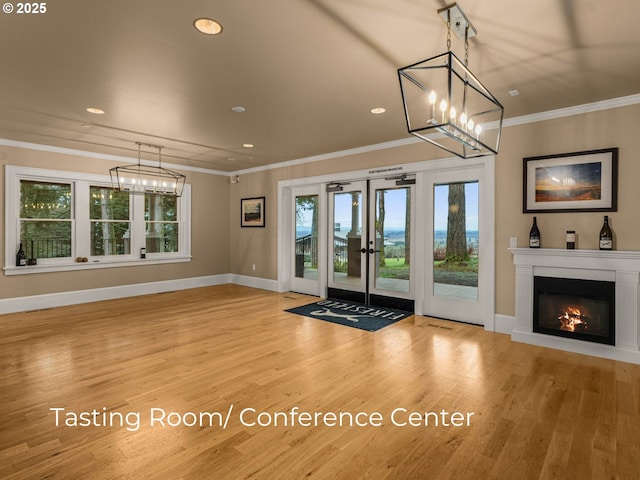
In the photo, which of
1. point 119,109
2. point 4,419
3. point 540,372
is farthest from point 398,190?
point 4,419

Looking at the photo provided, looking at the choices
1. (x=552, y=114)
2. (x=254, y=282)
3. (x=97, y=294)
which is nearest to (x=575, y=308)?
(x=552, y=114)

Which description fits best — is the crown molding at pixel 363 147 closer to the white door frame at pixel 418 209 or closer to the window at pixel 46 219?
the white door frame at pixel 418 209

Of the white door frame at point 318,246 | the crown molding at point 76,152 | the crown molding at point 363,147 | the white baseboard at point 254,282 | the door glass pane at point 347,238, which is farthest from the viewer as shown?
the white baseboard at point 254,282

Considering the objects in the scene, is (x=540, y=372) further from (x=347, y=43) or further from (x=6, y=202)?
(x=6, y=202)

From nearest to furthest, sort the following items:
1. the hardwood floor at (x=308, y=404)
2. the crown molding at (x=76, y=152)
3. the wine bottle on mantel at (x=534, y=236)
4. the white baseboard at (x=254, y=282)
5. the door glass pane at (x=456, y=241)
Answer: the hardwood floor at (x=308, y=404) < the wine bottle on mantel at (x=534, y=236) < the door glass pane at (x=456, y=241) < the crown molding at (x=76, y=152) < the white baseboard at (x=254, y=282)

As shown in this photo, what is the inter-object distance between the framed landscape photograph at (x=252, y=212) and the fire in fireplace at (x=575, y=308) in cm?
535

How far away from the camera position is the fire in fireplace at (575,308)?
3645 millimetres

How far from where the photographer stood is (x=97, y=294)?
6340 millimetres

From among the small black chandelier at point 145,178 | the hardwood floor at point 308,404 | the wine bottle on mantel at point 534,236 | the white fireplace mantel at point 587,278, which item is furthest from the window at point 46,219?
the wine bottle on mantel at point 534,236

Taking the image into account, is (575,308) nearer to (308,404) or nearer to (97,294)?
(308,404)

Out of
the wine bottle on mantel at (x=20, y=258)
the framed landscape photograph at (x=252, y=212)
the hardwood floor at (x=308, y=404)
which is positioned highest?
the framed landscape photograph at (x=252, y=212)

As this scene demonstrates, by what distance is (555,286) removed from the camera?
3.95 metres

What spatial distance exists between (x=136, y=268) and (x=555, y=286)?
690 centimetres

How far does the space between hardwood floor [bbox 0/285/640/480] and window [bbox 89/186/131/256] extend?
7.30ft
